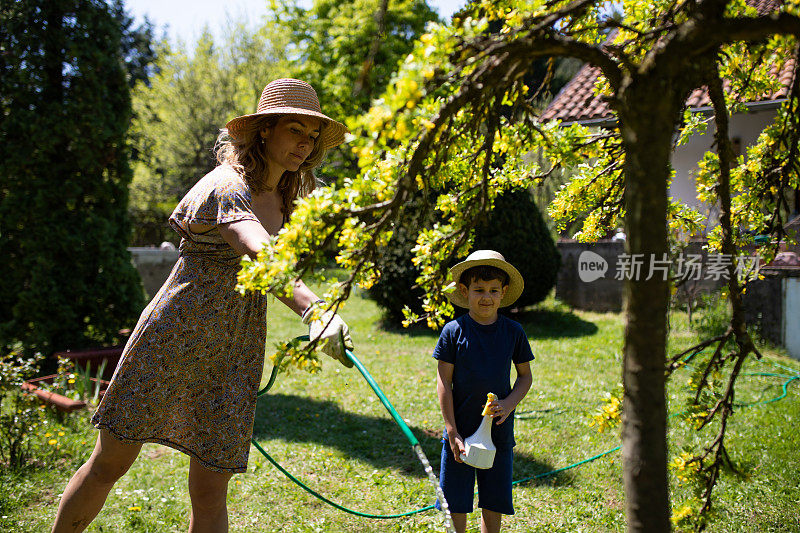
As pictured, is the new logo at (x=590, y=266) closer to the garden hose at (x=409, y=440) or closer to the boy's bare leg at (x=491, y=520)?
the garden hose at (x=409, y=440)

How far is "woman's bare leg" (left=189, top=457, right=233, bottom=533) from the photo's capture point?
89.6 inches

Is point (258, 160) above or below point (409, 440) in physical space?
above

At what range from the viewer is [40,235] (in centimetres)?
537

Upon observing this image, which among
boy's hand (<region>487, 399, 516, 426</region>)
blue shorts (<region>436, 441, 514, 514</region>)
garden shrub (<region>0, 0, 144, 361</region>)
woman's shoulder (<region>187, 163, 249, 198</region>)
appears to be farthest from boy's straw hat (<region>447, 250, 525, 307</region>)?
garden shrub (<region>0, 0, 144, 361</region>)

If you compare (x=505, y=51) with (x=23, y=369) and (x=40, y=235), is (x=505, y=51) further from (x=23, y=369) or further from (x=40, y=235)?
(x=40, y=235)

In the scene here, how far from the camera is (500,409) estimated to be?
2.45 meters

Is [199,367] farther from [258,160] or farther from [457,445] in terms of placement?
[457,445]

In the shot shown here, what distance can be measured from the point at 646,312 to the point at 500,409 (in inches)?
49.4

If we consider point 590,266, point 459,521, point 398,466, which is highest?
point 590,266

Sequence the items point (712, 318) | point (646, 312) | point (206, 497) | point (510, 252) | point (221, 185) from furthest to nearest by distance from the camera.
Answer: point (510, 252) → point (712, 318) → point (206, 497) → point (221, 185) → point (646, 312)

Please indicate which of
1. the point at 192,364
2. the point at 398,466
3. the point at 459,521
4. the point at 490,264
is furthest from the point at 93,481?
the point at 398,466

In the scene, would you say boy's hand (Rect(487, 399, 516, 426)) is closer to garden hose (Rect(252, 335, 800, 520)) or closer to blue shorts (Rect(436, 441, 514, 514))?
blue shorts (Rect(436, 441, 514, 514))

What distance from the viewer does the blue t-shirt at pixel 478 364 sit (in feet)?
8.37

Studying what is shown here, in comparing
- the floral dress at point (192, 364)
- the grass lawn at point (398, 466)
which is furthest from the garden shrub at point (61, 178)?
the floral dress at point (192, 364)
